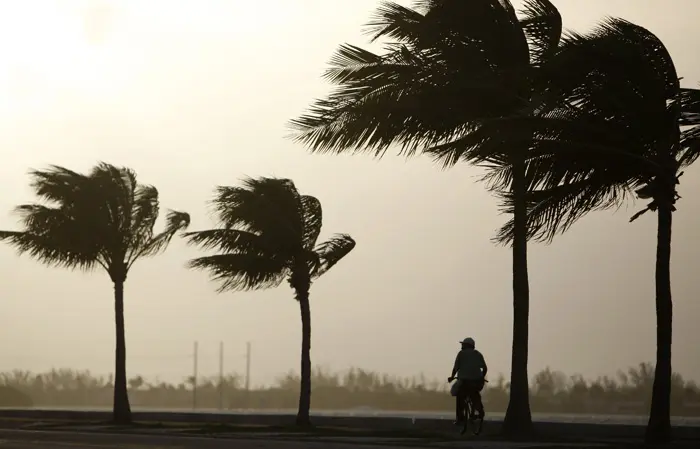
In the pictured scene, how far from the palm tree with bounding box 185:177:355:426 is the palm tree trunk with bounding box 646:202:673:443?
15626 millimetres

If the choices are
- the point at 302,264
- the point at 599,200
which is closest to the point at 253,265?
the point at 302,264

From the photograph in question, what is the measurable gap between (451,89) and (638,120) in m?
4.19

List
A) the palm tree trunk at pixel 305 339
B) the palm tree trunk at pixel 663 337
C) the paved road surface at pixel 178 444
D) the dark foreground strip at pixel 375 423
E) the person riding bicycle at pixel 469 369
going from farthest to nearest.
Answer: the palm tree trunk at pixel 305 339 < the dark foreground strip at pixel 375 423 < the person riding bicycle at pixel 469 369 < the palm tree trunk at pixel 663 337 < the paved road surface at pixel 178 444

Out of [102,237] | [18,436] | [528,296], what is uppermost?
[102,237]

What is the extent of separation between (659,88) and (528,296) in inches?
247

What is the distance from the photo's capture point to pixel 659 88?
2203 cm

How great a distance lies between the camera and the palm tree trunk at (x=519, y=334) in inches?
1004

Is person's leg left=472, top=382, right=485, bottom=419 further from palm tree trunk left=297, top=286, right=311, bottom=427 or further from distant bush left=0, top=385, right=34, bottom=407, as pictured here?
distant bush left=0, top=385, right=34, bottom=407

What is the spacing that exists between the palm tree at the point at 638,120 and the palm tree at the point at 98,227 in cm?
2065

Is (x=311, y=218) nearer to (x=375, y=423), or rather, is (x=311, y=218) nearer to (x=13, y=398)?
(x=375, y=423)

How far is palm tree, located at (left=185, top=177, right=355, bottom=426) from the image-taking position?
119 ft

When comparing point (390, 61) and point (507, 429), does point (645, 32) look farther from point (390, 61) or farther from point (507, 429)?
point (507, 429)

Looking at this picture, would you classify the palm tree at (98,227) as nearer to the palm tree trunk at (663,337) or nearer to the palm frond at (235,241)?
the palm frond at (235,241)

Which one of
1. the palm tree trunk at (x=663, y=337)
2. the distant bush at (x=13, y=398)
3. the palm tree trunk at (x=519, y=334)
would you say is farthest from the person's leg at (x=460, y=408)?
the distant bush at (x=13, y=398)
